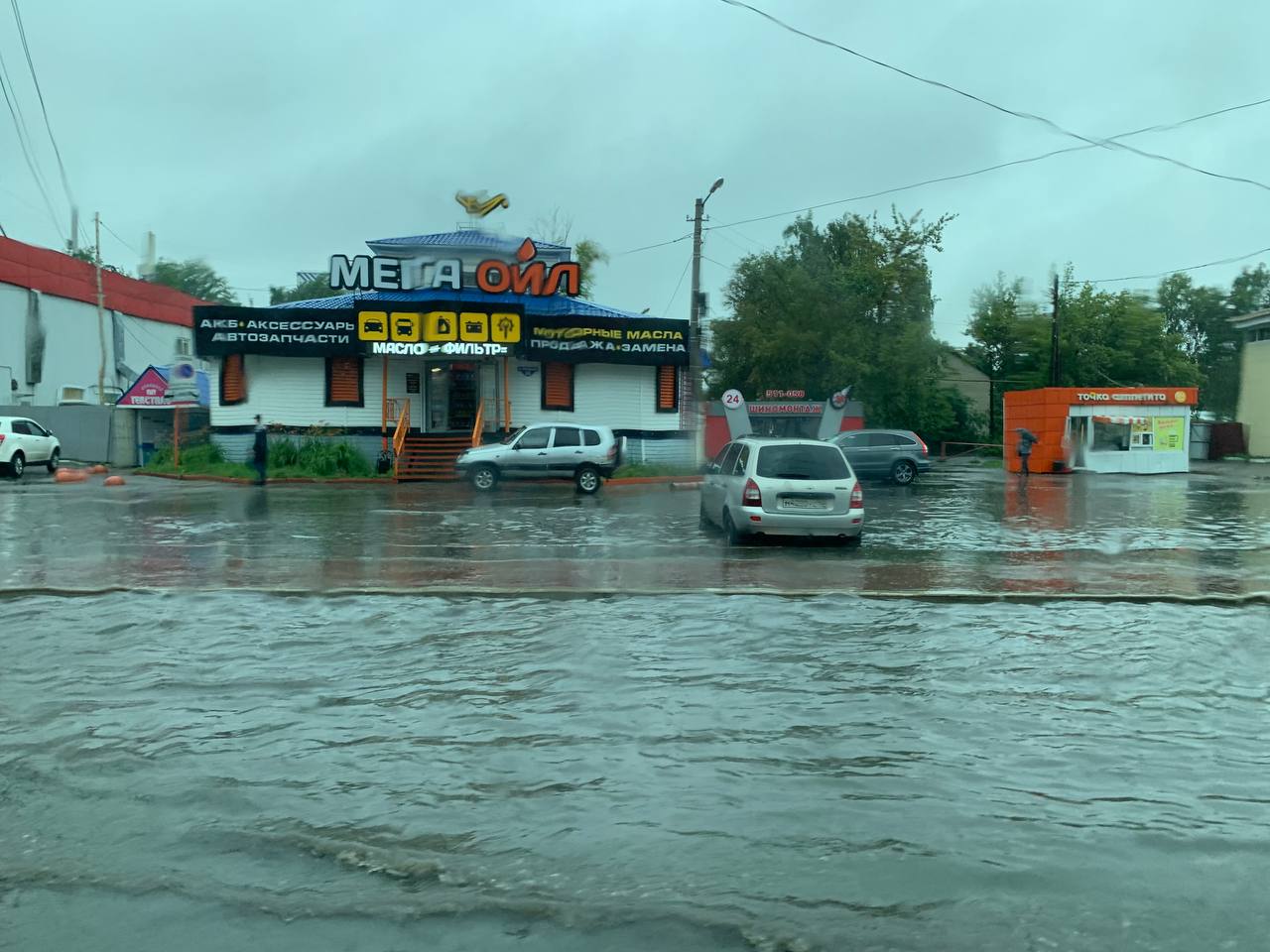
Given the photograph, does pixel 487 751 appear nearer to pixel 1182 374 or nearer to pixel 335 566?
pixel 335 566

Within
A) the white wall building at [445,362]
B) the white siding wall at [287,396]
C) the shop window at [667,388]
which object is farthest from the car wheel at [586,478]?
the white siding wall at [287,396]

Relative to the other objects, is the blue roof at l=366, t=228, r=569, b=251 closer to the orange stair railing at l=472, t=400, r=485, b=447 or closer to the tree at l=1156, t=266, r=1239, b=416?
the orange stair railing at l=472, t=400, r=485, b=447

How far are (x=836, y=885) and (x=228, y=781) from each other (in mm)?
2954

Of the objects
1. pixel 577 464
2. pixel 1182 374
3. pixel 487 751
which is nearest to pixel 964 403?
pixel 1182 374

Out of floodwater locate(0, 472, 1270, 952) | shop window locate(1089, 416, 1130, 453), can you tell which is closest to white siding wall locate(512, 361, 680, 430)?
shop window locate(1089, 416, 1130, 453)

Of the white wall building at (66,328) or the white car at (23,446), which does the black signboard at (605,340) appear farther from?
the white wall building at (66,328)

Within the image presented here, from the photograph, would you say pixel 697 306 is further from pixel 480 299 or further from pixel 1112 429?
pixel 1112 429

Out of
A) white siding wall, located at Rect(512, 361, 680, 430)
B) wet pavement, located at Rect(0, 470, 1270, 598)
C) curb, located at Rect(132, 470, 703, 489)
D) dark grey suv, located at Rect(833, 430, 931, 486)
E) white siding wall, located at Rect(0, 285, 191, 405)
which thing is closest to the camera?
wet pavement, located at Rect(0, 470, 1270, 598)

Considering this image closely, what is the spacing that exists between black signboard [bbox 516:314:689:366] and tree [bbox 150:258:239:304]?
187ft

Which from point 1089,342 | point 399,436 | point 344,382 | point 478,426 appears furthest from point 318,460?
point 1089,342

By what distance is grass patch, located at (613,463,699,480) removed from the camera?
30.7 meters

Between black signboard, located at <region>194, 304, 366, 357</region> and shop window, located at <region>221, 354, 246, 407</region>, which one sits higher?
black signboard, located at <region>194, 304, 366, 357</region>

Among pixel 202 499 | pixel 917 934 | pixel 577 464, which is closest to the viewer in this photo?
pixel 917 934

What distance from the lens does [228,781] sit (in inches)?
216
